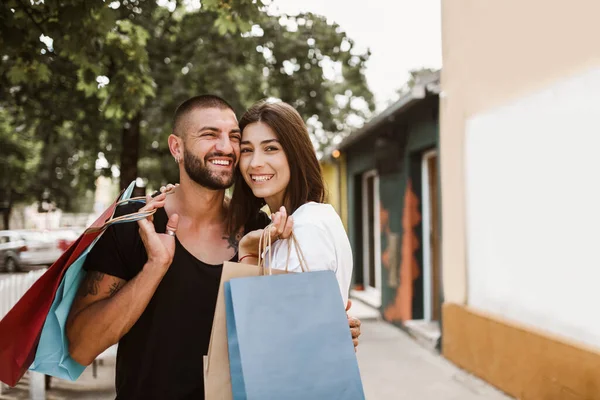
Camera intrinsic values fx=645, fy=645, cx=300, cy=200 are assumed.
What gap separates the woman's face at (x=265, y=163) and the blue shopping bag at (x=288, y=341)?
57 centimetres

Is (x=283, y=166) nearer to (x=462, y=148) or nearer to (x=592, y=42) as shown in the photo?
(x=592, y=42)

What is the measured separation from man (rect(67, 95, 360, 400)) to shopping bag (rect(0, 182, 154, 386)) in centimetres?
9

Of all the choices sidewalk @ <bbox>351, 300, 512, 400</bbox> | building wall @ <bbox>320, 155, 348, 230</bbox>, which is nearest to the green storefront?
sidewalk @ <bbox>351, 300, 512, 400</bbox>

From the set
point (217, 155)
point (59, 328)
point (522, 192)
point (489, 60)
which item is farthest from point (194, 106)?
point (489, 60)

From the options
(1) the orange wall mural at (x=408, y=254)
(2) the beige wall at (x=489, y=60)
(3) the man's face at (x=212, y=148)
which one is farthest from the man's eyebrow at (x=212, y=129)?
(1) the orange wall mural at (x=408, y=254)

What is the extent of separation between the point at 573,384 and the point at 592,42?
2.57 meters

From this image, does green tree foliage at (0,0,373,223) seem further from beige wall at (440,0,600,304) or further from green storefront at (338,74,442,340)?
beige wall at (440,0,600,304)

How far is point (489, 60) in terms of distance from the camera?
21.6ft

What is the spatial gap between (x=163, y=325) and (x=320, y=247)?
2.03 ft

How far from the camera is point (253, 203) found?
251 cm

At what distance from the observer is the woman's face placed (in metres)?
2.21

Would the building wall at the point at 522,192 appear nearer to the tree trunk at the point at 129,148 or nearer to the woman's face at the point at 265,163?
the woman's face at the point at 265,163

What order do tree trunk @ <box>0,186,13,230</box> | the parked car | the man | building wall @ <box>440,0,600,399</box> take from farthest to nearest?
tree trunk @ <box>0,186,13,230</box> < the parked car < building wall @ <box>440,0,600,399</box> < the man

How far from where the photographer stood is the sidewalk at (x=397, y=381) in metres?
6.08
